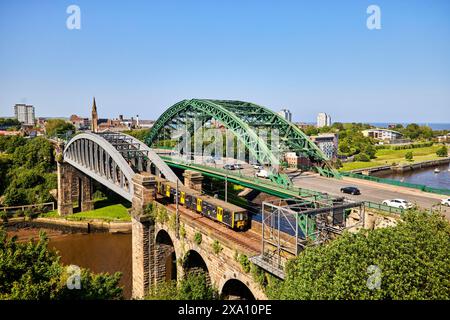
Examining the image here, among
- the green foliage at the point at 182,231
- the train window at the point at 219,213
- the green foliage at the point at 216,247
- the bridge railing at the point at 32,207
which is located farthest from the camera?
the bridge railing at the point at 32,207

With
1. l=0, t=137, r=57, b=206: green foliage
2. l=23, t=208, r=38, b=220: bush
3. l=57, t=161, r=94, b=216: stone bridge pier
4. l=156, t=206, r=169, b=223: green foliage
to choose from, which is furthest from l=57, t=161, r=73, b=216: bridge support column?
l=156, t=206, r=169, b=223: green foliage

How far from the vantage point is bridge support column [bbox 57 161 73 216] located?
193 feet

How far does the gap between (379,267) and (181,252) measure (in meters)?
15.7

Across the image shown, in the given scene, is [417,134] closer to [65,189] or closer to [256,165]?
[256,165]

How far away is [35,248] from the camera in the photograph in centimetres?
2145

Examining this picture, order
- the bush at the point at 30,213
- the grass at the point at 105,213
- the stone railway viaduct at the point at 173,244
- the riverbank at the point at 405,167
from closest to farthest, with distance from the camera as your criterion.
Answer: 1. the stone railway viaduct at the point at 173,244
2. the grass at the point at 105,213
3. the bush at the point at 30,213
4. the riverbank at the point at 405,167

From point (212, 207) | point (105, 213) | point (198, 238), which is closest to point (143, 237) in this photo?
point (212, 207)

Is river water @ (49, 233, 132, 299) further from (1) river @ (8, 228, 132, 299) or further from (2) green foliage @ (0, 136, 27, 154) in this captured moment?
(2) green foliage @ (0, 136, 27, 154)

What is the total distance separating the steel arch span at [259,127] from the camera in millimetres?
44312

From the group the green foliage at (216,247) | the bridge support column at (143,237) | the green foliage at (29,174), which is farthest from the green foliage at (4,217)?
the green foliage at (216,247)

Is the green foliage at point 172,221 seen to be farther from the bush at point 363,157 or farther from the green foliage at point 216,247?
the bush at point 363,157

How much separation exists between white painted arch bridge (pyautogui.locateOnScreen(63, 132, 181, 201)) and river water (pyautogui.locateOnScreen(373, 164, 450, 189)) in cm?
6420

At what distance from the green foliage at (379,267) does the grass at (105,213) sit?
146ft

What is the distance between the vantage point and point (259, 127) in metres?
50.0
